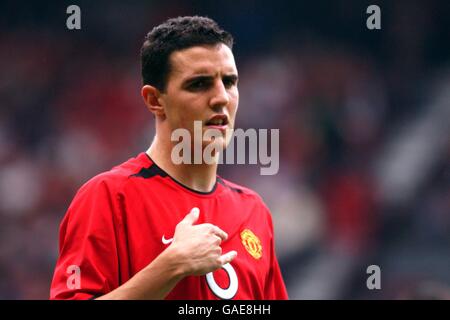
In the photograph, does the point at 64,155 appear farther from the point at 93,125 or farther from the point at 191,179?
the point at 191,179

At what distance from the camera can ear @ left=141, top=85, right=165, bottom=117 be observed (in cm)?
304

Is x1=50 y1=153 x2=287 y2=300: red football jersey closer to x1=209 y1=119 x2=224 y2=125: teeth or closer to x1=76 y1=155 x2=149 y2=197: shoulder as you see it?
x1=76 y1=155 x2=149 y2=197: shoulder

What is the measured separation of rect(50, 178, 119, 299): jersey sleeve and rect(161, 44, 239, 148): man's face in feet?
1.52

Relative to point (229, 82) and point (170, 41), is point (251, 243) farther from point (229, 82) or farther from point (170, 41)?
point (170, 41)

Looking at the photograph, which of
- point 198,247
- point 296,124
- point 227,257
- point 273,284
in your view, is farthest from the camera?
point 296,124

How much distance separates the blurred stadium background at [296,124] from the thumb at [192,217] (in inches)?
173

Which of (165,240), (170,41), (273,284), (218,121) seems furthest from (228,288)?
(170,41)

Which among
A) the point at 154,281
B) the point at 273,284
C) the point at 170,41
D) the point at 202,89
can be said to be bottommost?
the point at 273,284

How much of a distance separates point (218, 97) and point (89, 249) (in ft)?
2.61

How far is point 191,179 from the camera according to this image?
10.0 feet

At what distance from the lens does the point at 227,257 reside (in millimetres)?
2717

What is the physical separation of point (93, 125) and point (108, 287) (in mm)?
5242

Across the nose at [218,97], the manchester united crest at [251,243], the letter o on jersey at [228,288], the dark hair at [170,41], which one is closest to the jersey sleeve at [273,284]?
the manchester united crest at [251,243]

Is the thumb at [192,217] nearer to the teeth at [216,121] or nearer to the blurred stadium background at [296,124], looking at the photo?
the teeth at [216,121]
